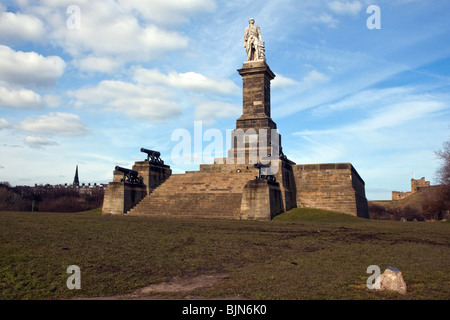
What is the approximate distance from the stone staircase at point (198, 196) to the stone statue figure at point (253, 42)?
1086 centimetres

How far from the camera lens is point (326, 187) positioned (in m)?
→ 26.2

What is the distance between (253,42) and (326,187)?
43.0 feet

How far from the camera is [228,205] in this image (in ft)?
69.1

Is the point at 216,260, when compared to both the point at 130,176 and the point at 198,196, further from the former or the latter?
the point at 130,176

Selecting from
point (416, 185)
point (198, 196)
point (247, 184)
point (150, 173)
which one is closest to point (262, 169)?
point (247, 184)

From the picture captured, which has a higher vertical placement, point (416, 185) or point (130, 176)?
point (416, 185)

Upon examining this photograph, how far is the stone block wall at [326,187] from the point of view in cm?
2547

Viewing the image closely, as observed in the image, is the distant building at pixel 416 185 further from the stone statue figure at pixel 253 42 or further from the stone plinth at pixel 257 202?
the stone plinth at pixel 257 202

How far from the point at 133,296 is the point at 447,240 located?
1143 cm

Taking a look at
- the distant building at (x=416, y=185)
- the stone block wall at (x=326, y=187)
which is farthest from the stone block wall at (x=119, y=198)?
the distant building at (x=416, y=185)

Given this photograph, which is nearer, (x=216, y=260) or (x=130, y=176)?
(x=216, y=260)

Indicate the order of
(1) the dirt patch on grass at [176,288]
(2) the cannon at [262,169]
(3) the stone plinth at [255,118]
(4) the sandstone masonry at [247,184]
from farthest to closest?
(3) the stone plinth at [255,118] < (2) the cannon at [262,169] < (4) the sandstone masonry at [247,184] < (1) the dirt patch on grass at [176,288]
